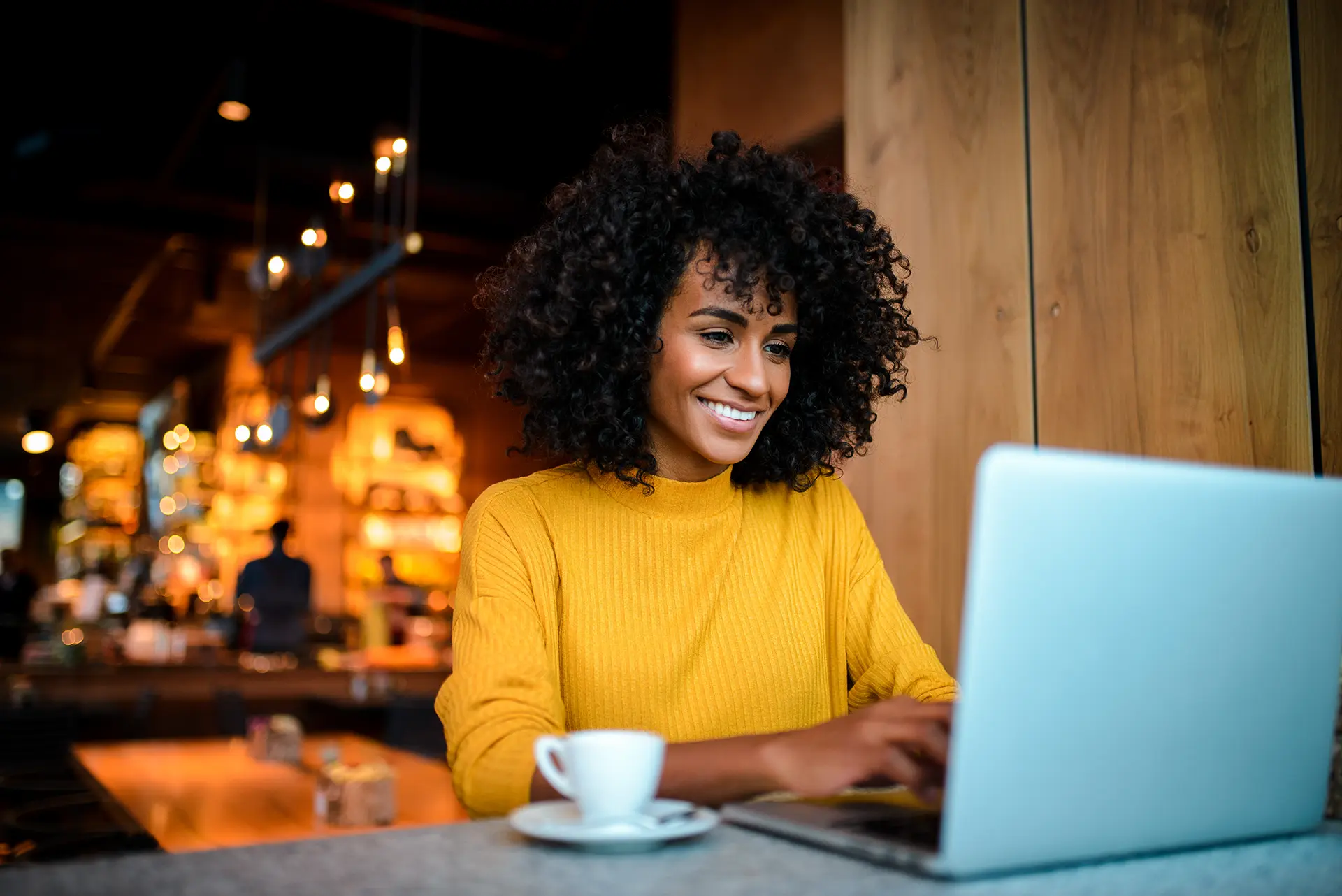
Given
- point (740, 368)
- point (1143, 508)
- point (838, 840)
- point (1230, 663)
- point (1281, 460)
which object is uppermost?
point (740, 368)

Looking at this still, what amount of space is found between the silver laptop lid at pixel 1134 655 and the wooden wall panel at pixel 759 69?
2.23 metres

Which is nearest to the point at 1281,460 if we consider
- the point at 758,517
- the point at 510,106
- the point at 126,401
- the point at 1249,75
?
the point at 1249,75

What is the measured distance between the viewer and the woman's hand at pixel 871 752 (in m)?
0.93

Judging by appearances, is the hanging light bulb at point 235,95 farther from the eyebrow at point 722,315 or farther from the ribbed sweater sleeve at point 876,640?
the ribbed sweater sleeve at point 876,640

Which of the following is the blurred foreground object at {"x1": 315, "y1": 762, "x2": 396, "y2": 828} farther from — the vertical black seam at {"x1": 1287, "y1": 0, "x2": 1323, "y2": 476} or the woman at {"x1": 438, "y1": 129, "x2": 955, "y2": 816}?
the vertical black seam at {"x1": 1287, "y1": 0, "x2": 1323, "y2": 476}

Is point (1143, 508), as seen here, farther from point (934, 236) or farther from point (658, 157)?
point (934, 236)

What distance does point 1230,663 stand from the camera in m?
0.81

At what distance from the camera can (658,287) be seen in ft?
5.33

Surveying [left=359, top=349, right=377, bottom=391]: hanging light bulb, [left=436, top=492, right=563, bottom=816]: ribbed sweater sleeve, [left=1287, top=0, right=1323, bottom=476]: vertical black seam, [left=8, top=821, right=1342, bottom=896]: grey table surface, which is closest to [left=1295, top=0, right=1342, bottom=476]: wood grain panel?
[left=1287, top=0, right=1323, bottom=476]: vertical black seam

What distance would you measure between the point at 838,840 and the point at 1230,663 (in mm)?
314

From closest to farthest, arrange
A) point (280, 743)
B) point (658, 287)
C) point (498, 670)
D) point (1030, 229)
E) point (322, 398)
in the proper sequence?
point (498, 670), point (658, 287), point (1030, 229), point (280, 743), point (322, 398)

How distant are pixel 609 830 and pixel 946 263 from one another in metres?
1.80

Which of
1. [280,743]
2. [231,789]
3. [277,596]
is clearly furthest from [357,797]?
[277,596]

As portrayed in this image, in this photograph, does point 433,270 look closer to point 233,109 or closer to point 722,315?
point 233,109
